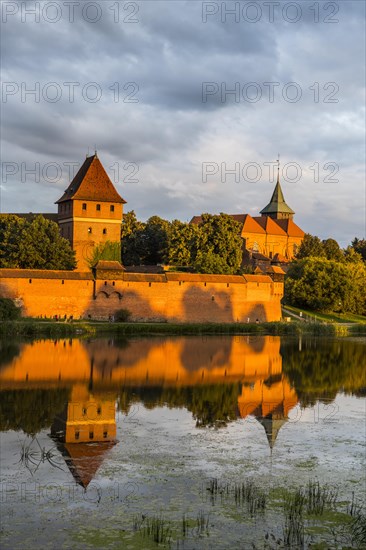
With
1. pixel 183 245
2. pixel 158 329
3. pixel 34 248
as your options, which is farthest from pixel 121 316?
pixel 183 245

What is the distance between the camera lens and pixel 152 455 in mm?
9547

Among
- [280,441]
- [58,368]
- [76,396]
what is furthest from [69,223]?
[280,441]

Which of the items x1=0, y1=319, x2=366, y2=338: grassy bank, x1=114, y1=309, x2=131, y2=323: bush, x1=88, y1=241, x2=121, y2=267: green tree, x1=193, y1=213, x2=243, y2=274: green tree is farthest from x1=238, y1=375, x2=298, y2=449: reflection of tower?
x1=193, y1=213, x2=243, y2=274: green tree

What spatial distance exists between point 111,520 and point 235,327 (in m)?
28.9

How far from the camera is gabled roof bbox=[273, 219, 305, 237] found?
6978 centimetres

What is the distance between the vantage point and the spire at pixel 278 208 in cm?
7756

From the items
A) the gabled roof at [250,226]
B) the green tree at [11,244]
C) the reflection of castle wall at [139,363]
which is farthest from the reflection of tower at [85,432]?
the gabled roof at [250,226]

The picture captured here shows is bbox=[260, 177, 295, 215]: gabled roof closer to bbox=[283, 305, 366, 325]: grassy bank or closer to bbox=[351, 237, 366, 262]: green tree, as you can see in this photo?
bbox=[351, 237, 366, 262]: green tree

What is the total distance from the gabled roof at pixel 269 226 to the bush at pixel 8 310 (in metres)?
39.6

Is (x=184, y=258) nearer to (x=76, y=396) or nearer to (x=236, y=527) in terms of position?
(x=76, y=396)

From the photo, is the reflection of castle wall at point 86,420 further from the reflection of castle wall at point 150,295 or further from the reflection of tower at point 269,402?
the reflection of castle wall at point 150,295

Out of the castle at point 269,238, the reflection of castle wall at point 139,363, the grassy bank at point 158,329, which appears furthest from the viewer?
the castle at point 269,238

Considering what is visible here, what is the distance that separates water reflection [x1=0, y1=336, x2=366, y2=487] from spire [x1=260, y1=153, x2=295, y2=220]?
51.0 metres

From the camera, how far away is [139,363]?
789 inches
